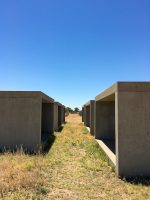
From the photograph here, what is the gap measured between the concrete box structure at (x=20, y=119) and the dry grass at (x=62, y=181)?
171 cm

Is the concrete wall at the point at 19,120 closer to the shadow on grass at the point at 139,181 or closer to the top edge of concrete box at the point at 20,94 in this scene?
the top edge of concrete box at the point at 20,94

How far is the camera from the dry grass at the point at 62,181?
6.02m

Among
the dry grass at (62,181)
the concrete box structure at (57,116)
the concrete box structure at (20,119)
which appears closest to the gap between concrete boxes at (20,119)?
the concrete box structure at (20,119)

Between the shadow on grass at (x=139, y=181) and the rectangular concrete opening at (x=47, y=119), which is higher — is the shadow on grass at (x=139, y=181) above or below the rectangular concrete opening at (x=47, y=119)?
below

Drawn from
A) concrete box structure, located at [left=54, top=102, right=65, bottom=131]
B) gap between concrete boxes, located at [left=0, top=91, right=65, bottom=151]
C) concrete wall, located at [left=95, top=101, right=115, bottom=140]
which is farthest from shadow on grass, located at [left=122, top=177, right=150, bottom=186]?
concrete box structure, located at [left=54, top=102, right=65, bottom=131]

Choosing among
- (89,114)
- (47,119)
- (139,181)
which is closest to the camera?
(139,181)

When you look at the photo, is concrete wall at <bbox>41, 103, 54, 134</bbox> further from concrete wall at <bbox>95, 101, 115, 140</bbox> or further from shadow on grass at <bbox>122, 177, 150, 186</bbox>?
shadow on grass at <bbox>122, 177, 150, 186</bbox>

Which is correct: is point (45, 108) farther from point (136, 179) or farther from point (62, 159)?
point (136, 179)

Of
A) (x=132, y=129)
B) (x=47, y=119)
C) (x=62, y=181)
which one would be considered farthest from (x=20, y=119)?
(x=47, y=119)

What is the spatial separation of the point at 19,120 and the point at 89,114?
15.2 meters

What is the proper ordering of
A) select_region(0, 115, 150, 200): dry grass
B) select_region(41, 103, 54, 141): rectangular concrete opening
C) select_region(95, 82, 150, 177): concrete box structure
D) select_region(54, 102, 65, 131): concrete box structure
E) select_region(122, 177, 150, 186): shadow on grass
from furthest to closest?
1. select_region(54, 102, 65, 131): concrete box structure
2. select_region(41, 103, 54, 141): rectangular concrete opening
3. select_region(95, 82, 150, 177): concrete box structure
4. select_region(122, 177, 150, 186): shadow on grass
5. select_region(0, 115, 150, 200): dry grass

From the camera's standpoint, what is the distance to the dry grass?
6.02m

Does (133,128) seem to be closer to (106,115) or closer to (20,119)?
(20,119)

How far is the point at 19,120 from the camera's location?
11.5 meters
